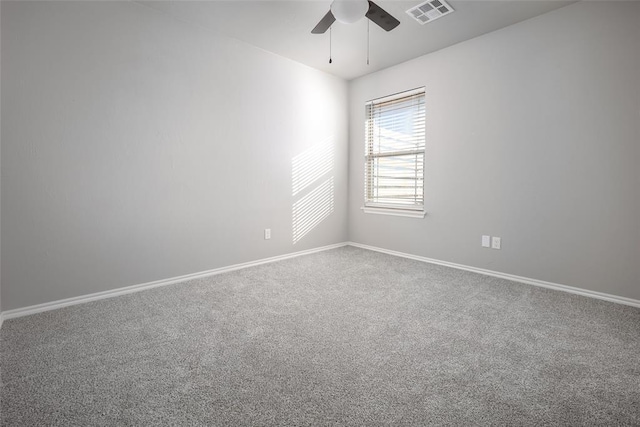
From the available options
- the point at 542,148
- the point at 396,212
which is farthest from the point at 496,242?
the point at 396,212

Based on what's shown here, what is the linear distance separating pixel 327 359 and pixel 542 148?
264 cm

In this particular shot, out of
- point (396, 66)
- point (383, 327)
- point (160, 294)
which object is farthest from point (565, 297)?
point (160, 294)

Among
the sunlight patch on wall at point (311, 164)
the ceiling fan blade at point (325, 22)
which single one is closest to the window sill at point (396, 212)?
the sunlight patch on wall at point (311, 164)

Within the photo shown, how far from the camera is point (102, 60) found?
2.47 metres

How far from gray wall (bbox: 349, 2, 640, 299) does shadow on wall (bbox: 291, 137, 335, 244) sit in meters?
1.21

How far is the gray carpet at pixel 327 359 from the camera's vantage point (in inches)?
49.9

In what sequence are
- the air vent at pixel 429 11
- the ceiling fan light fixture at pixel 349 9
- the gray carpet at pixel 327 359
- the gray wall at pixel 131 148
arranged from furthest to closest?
the air vent at pixel 429 11
the gray wall at pixel 131 148
the ceiling fan light fixture at pixel 349 9
the gray carpet at pixel 327 359

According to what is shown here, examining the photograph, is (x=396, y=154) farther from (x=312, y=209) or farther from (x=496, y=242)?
(x=496, y=242)

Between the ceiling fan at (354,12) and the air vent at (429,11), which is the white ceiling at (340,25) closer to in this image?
the air vent at (429,11)

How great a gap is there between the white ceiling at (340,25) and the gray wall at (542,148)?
7.9 inches

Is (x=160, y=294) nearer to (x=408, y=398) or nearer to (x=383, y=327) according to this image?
(x=383, y=327)

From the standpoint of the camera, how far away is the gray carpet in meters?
1.27

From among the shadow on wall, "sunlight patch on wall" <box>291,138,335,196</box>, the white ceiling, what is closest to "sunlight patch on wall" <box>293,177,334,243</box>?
the shadow on wall

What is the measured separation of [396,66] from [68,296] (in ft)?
13.4
